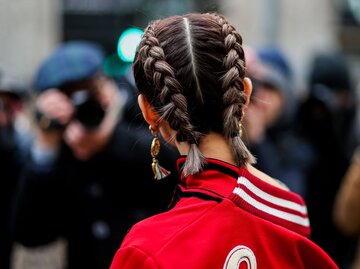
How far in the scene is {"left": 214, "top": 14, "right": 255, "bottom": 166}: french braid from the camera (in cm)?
192

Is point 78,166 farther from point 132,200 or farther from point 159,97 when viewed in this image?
point 159,97

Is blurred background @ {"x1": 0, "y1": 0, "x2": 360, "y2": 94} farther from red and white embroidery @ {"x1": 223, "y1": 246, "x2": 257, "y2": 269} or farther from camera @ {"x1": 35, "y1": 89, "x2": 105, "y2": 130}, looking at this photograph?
red and white embroidery @ {"x1": 223, "y1": 246, "x2": 257, "y2": 269}

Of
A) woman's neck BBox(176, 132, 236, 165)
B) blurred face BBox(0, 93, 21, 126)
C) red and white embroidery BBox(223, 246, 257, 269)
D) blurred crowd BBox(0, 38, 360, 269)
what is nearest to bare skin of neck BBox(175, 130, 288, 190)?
woman's neck BBox(176, 132, 236, 165)

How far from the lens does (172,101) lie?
1919mm

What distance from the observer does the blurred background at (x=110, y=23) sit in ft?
50.6

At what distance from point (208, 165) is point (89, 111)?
1554 mm

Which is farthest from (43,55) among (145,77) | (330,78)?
(145,77)

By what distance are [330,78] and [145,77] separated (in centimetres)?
376

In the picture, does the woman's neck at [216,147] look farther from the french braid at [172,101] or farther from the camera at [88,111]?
the camera at [88,111]

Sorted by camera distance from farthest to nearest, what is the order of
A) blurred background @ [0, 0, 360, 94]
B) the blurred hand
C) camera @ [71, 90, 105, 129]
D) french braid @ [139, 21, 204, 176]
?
blurred background @ [0, 0, 360, 94] → the blurred hand → camera @ [71, 90, 105, 129] → french braid @ [139, 21, 204, 176]

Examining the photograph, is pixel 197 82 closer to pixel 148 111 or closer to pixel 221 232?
pixel 148 111

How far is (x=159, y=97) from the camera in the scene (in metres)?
1.95

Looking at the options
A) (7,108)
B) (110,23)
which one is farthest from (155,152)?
(110,23)

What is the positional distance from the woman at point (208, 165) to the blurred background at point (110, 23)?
Result: 13.4m
